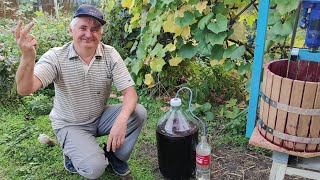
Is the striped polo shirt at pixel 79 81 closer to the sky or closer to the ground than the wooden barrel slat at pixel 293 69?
closer to the ground

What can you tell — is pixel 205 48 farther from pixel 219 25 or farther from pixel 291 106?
pixel 291 106

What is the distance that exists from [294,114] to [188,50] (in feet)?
5.21

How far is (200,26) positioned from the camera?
2.90 meters

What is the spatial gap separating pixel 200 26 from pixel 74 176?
1583mm

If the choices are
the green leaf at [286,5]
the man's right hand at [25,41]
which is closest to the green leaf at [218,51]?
the green leaf at [286,5]

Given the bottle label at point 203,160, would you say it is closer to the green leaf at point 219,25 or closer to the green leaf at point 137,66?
the green leaf at point 219,25

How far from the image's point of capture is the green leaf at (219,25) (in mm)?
2830

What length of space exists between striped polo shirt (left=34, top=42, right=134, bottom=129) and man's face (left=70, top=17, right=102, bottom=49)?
0.34ft

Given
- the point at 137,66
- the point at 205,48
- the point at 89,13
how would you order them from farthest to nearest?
the point at 137,66 < the point at 205,48 < the point at 89,13

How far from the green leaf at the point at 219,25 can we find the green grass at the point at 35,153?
1.16 meters

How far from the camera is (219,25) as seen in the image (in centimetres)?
285

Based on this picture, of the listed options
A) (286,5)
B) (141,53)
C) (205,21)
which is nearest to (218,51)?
(205,21)

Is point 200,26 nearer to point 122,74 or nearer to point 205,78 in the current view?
point 122,74

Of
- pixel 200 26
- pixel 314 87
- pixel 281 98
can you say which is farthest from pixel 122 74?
→ pixel 314 87
